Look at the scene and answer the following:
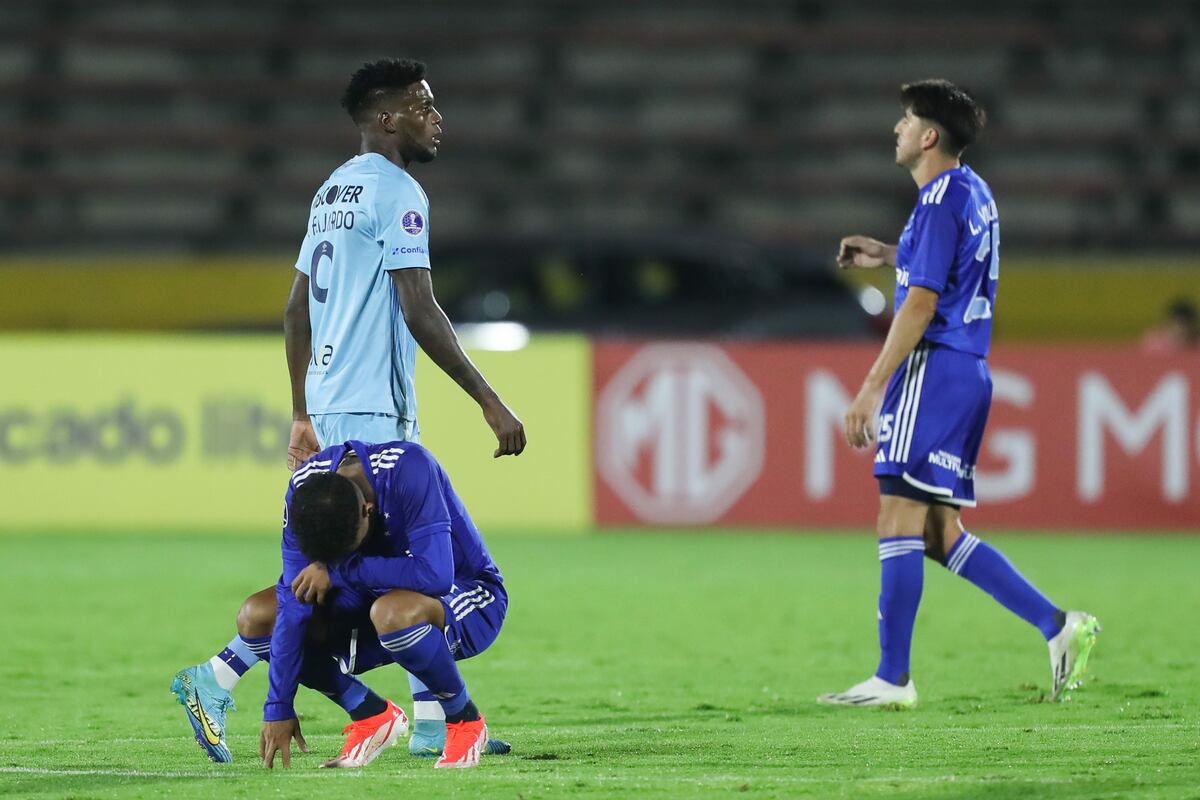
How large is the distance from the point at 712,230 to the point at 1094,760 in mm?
14088

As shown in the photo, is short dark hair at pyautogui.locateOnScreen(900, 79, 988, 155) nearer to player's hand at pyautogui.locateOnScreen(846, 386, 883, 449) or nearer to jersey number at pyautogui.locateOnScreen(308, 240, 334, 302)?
player's hand at pyautogui.locateOnScreen(846, 386, 883, 449)

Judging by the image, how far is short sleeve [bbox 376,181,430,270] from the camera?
4992 millimetres

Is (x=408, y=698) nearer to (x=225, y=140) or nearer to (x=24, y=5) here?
(x=225, y=140)

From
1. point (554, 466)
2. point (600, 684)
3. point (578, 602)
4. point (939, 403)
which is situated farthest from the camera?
point (554, 466)

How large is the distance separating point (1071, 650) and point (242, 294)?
44.1ft

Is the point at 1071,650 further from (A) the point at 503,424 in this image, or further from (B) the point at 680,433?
(B) the point at 680,433

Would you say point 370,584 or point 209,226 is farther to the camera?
point 209,226

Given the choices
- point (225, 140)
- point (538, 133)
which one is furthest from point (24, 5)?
point (538, 133)

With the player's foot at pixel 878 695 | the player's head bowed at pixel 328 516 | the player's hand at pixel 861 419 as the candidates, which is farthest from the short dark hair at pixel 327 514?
the player's foot at pixel 878 695

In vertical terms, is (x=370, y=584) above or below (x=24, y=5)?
below

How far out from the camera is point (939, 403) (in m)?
6.07

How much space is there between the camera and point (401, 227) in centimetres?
501

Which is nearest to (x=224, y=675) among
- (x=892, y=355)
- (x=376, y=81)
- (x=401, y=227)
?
(x=401, y=227)

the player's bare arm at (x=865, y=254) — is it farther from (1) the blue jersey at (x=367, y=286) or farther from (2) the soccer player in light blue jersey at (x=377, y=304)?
(1) the blue jersey at (x=367, y=286)
